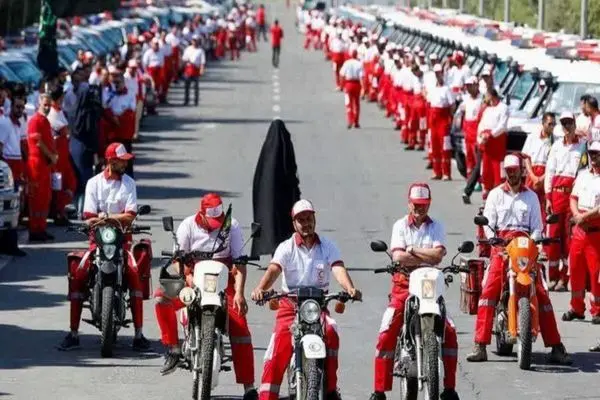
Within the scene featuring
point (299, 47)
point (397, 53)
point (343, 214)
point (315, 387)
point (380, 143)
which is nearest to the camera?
point (315, 387)

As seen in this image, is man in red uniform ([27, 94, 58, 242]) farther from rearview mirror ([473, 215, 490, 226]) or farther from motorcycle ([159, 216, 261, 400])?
motorcycle ([159, 216, 261, 400])

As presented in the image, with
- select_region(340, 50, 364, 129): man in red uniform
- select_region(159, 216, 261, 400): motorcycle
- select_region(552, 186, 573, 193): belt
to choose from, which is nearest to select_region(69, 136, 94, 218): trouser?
select_region(552, 186, 573, 193): belt

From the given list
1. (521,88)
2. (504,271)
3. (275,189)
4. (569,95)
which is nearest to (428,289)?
(504,271)

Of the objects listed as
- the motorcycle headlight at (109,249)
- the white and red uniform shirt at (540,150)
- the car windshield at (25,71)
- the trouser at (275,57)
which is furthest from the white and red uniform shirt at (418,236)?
the trouser at (275,57)

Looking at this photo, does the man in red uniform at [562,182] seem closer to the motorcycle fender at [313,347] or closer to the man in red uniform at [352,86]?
the motorcycle fender at [313,347]

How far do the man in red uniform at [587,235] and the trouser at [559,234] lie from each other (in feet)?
6.74

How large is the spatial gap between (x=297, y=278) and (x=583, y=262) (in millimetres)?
5946

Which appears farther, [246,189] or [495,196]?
[246,189]

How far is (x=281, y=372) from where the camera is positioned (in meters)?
14.6

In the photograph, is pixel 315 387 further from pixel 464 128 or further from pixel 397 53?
pixel 397 53

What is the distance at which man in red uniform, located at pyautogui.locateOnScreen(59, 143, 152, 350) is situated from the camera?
721 inches

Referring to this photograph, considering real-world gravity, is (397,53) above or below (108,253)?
above

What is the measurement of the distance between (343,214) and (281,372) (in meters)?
15.3

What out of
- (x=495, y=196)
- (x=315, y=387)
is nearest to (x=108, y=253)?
(x=495, y=196)
